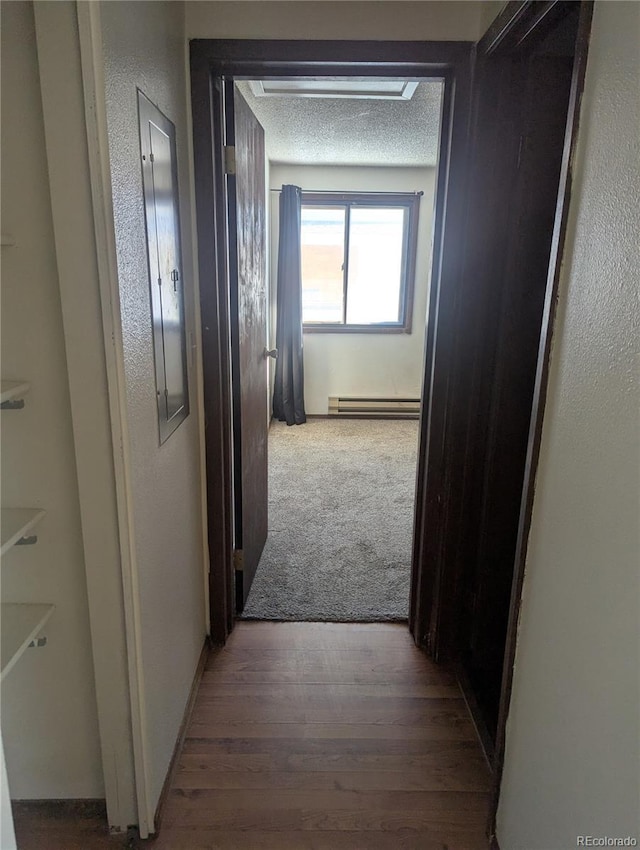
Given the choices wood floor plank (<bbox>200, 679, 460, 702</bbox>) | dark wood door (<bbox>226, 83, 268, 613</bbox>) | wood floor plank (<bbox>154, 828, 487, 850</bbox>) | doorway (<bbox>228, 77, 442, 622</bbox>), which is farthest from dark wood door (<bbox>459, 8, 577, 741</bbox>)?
dark wood door (<bbox>226, 83, 268, 613</bbox>)

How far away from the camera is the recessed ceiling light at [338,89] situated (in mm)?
2557

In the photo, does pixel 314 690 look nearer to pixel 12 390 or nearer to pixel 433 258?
pixel 12 390

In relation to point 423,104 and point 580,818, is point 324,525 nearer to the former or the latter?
point 580,818

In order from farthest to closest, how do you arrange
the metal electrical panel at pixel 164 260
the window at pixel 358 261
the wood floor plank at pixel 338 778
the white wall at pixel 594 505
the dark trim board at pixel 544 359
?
the window at pixel 358 261, the wood floor plank at pixel 338 778, the metal electrical panel at pixel 164 260, the dark trim board at pixel 544 359, the white wall at pixel 594 505

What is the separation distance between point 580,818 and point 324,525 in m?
2.20

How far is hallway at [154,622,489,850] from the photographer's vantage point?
1415 millimetres

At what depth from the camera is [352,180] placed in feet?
16.0

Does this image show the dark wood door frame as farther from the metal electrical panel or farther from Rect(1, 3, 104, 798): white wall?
Rect(1, 3, 104, 798): white wall

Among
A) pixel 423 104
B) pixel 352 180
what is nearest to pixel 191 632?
pixel 423 104

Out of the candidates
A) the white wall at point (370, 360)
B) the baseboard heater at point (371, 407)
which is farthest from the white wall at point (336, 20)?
the baseboard heater at point (371, 407)

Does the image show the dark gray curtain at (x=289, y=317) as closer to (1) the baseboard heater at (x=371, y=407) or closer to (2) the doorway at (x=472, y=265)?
(1) the baseboard heater at (x=371, y=407)

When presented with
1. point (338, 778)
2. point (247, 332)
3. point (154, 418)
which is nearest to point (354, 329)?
point (247, 332)

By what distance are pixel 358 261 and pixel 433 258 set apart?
136 inches

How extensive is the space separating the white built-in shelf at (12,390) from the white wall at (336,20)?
1231 mm
